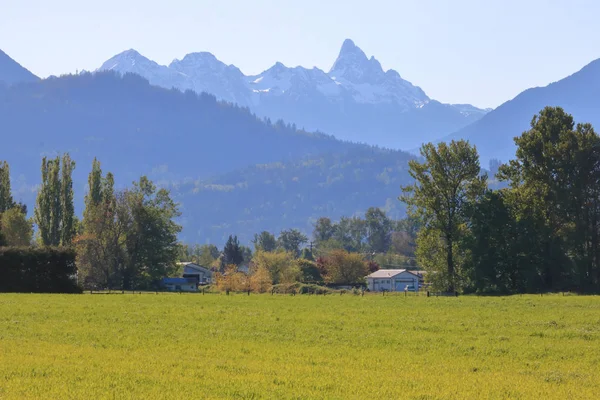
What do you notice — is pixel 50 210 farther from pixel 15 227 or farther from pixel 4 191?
pixel 4 191

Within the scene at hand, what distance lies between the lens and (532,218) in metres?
69.8

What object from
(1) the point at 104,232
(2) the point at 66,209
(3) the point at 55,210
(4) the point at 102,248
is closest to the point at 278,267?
(4) the point at 102,248

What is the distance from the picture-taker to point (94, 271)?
9156cm

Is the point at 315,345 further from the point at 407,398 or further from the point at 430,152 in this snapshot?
Answer: the point at 430,152

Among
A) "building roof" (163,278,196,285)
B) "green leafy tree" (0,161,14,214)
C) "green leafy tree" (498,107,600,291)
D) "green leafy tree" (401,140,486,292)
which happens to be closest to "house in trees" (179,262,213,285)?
"building roof" (163,278,196,285)

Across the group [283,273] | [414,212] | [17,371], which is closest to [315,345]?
[17,371]

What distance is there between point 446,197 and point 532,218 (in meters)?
10.5

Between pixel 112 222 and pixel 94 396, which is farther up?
pixel 112 222

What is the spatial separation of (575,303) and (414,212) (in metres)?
34.8

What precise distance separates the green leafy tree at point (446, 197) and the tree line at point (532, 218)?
0.12 metres

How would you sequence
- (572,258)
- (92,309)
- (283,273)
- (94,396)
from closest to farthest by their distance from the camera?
(94,396)
(92,309)
(572,258)
(283,273)

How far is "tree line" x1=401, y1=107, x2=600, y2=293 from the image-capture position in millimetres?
66938

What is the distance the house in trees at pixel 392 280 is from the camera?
14100cm

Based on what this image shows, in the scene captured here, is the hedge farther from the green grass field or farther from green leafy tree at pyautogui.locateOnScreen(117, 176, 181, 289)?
the green grass field
